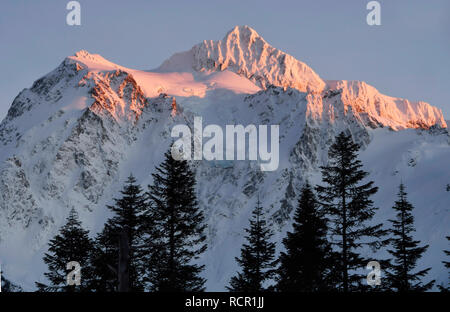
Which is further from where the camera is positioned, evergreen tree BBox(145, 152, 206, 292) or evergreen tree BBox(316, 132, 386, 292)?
evergreen tree BBox(145, 152, 206, 292)

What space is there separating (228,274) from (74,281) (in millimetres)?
149146

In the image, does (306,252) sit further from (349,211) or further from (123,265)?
(123,265)

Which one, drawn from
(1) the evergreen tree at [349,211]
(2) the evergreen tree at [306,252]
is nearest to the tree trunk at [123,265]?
(1) the evergreen tree at [349,211]

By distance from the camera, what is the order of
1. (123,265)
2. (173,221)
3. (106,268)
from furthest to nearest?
(106,268) → (173,221) → (123,265)

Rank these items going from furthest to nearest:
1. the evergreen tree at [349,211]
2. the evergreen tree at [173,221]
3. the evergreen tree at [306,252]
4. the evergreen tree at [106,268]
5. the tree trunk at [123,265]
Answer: the evergreen tree at [306,252] < the evergreen tree at [106,268] < the evergreen tree at [173,221] < the evergreen tree at [349,211] < the tree trunk at [123,265]

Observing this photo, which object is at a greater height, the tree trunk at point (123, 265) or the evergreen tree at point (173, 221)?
the evergreen tree at point (173, 221)


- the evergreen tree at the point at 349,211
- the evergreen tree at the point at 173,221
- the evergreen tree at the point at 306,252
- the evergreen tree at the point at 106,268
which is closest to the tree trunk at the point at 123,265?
the evergreen tree at the point at 173,221

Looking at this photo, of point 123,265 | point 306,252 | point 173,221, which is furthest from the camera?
point 306,252

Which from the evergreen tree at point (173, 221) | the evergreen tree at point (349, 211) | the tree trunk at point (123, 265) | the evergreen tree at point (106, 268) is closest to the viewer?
the tree trunk at point (123, 265)

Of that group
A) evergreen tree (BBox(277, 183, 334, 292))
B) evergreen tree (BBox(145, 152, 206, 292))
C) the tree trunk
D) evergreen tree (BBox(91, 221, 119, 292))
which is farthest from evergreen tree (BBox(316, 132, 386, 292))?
the tree trunk

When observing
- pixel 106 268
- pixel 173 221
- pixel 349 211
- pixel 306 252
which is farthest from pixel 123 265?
pixel 306 252

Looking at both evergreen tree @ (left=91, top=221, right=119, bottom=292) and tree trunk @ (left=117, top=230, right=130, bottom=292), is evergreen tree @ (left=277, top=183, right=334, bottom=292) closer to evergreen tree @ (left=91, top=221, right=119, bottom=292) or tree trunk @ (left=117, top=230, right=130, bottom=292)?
evergreen tree @ (left=91, top=221, right=119, bottom=292)

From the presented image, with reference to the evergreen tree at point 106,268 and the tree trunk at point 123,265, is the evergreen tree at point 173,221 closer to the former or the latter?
the evergreen tree at point 106,268

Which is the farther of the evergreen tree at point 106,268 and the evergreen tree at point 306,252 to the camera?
the evergreen tree at point 306,252
